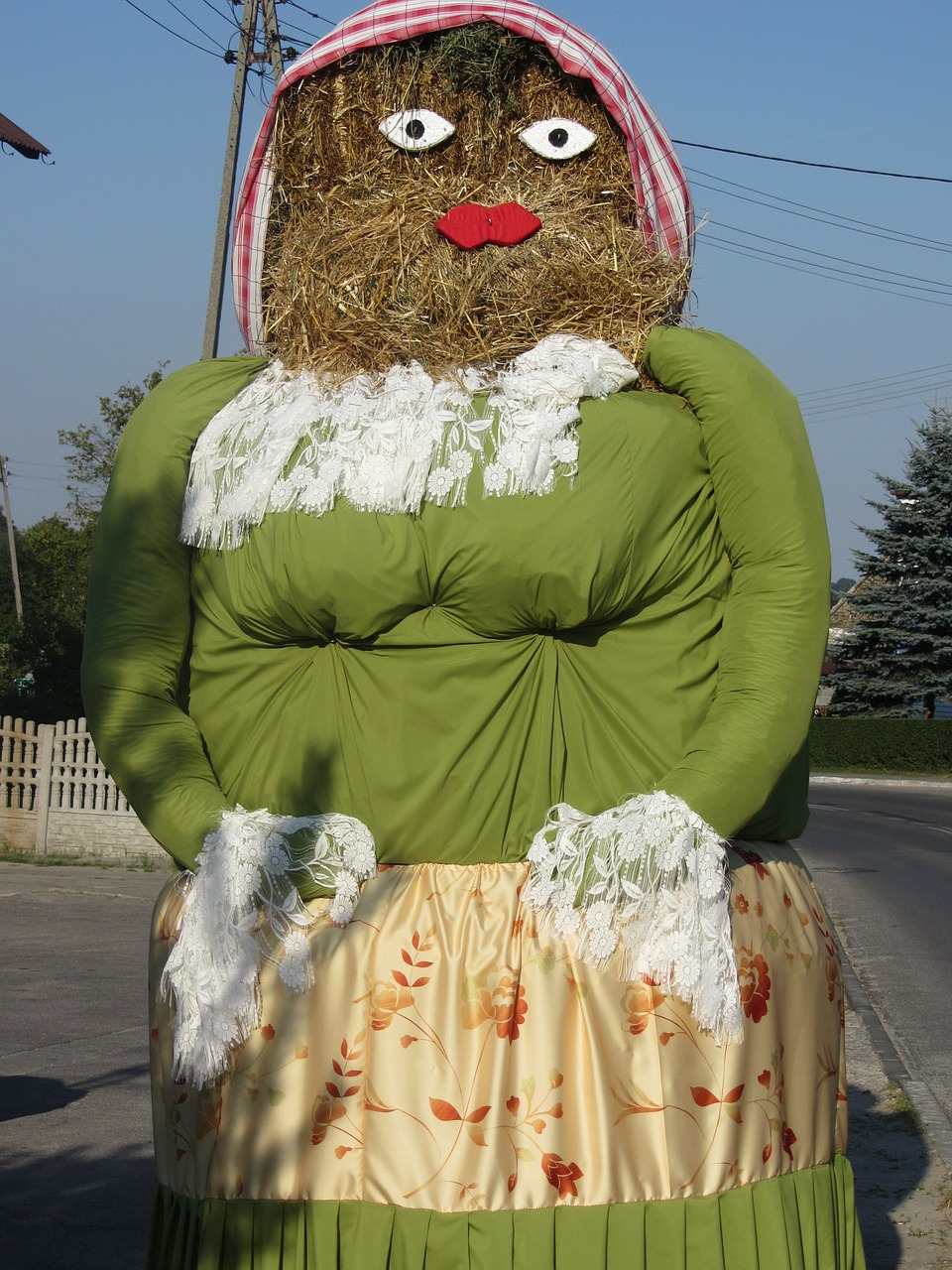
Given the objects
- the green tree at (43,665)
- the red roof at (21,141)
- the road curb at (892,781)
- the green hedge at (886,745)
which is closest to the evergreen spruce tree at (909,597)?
the green hedge at (886,745)

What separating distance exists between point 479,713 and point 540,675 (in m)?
0.14

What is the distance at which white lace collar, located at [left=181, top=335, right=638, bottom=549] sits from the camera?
2.46 meters

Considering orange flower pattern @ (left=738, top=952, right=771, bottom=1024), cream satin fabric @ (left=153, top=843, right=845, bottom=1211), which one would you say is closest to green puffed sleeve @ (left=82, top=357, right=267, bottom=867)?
cream satin fabric @ (left=153, top=843, right=845, bottom=1211)

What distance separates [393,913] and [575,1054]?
0.39m

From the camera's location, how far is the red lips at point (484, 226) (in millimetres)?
2680

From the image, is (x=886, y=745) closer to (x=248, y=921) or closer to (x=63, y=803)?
(x=63, y=803)

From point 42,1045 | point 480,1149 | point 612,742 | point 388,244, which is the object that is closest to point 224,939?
point 480,1149

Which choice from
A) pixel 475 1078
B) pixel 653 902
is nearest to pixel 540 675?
pixel 653 902

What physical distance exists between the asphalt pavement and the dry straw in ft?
8.76

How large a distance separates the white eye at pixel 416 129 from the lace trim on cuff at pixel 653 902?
55.3 inches

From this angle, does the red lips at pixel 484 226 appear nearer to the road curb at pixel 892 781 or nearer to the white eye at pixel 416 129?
the white eye at pixel 416 129

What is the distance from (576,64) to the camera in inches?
110

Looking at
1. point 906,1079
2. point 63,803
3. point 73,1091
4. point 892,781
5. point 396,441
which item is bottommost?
point 892,781

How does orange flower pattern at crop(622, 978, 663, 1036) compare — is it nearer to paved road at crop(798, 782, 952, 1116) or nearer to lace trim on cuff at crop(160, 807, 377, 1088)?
lace trim on cuff at crop(160, 807, 377, 1088)
